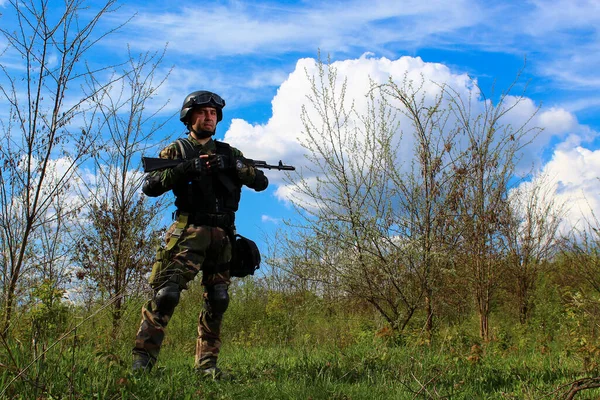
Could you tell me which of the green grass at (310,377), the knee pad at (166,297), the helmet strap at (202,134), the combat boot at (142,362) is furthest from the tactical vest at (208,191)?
the green grass at (310,377)

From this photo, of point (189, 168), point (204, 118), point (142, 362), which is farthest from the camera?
point (204, 118)

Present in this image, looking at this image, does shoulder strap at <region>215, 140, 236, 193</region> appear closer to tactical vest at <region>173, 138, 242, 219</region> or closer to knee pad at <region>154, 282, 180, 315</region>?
tactical vest at <region>173, 138, 242, 219</region>

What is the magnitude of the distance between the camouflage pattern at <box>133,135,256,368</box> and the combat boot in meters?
0.01

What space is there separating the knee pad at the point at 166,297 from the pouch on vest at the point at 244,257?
566mm

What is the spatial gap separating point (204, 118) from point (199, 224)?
872 millimetres

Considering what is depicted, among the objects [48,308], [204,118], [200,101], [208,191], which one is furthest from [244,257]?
[48,308]

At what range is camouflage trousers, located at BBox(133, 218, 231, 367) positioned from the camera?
4023 mm

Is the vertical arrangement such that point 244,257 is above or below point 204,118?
below

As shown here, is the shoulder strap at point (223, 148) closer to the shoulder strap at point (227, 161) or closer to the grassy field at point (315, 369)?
the shoulder strap at point (227, 161)

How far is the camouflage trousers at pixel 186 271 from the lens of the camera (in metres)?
4.02

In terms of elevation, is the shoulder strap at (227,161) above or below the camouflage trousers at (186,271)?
above

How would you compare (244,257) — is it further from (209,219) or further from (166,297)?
(166,297)

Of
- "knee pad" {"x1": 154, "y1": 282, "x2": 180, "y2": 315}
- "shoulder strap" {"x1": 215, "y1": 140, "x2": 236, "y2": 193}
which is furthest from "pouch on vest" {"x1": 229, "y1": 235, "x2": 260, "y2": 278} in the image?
"knee pad" {"x1": 154, "y1": 282, "x2": 180, "y2": 315}

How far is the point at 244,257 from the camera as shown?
14.7 feet
